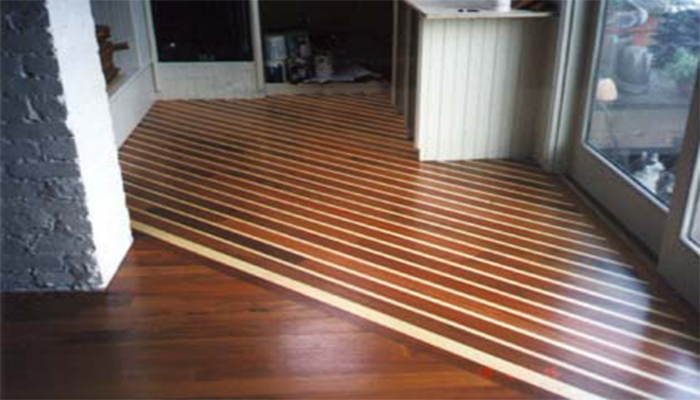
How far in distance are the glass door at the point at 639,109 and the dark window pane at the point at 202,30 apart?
2.59 m

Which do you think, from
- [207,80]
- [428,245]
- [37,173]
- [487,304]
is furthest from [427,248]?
[207,80]

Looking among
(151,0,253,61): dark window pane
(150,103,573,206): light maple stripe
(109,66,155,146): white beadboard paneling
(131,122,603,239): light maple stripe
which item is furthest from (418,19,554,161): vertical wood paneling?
(151,0,253,61): dark window pane

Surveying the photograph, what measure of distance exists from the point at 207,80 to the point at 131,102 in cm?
77

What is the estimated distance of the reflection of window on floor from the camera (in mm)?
2322

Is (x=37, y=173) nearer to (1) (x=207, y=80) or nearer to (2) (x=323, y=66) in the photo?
(1) (x=207, y=80)

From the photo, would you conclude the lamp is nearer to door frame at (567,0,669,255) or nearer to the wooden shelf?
door frame at (567,0,669,255)

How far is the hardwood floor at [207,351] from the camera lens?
5.76 ft

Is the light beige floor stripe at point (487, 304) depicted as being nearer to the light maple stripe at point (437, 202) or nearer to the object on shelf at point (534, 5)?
the light maple stripe at point (437, 202)

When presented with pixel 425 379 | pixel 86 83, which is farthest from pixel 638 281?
pixel 86 83

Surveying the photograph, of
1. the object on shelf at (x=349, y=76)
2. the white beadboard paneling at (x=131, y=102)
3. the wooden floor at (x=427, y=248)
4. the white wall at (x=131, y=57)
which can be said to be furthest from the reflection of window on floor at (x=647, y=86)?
the white wall at (x=131, y=57)

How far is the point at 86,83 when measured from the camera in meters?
2.12

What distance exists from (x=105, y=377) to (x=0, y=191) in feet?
2.42

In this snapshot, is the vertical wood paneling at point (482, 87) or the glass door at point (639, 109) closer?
the glass door at point (639, 109)

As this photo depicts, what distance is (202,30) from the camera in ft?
14.9
